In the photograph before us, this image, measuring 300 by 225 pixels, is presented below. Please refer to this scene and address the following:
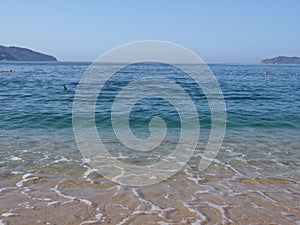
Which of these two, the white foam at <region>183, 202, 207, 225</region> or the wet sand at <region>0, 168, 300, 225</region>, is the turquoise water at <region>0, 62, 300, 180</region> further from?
the white foam at <region>183, 202, 207, 225</region>

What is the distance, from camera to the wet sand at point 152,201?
18.8 feet

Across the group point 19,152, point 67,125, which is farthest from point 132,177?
point 67,125

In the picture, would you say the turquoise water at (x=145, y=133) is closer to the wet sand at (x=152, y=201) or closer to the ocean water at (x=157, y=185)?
Answer: the ocean water at (x=157, y=185)

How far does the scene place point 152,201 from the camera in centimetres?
654

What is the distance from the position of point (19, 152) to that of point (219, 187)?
246 inches

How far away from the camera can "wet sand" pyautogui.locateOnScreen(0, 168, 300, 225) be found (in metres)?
5.74

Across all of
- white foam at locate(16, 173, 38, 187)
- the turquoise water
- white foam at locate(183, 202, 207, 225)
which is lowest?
white foam at locate(183, 202, 207, 225)

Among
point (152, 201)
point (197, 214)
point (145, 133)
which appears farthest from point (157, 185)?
point (145, 133)

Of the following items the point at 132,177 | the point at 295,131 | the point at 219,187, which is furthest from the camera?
the point at 295,131

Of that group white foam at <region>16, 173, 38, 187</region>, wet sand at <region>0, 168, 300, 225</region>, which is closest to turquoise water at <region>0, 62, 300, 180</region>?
white foam at <region>16, 173, 38, 187</region>

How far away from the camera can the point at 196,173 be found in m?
8.41

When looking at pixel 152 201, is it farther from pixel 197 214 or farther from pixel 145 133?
pixel 145 133

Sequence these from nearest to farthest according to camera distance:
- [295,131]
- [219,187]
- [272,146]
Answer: [219,187] < [272,146] < [295,131]

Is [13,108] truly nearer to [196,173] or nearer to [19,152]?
[19,152]
